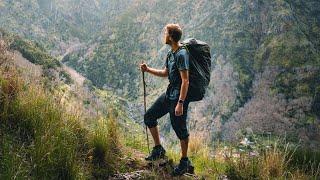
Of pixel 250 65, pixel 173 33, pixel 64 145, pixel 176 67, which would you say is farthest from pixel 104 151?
pixel 250 65

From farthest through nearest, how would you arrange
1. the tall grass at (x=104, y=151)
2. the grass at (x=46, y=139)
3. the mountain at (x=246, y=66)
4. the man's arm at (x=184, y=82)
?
1. the mountain at (x=246, y=66)
2. the man's arm at (x=184, y=82)
3. the tall grass at (x=104, y=151)
4. the grass at (x=46, y=139)

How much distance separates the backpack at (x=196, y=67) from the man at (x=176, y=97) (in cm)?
13

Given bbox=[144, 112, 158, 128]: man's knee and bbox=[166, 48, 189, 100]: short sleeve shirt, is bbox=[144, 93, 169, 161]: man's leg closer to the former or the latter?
bbox=[144, 112, 158, 128]: man's knee

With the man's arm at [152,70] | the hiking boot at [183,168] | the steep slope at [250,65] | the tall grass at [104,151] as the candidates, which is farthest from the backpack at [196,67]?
the steep slope at [250,65]

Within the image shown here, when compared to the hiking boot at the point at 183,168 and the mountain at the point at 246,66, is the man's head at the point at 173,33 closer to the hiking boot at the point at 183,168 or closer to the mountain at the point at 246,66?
the hiking boot at the point at 183,168

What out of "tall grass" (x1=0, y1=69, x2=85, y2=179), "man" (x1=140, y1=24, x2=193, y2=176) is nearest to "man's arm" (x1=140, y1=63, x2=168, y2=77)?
"man" (x1=140, y1=24, x2=193, y2=176)

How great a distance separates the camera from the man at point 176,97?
18.4 feet

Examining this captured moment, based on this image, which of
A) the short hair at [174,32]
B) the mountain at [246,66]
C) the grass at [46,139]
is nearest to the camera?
the grass at [46,139]

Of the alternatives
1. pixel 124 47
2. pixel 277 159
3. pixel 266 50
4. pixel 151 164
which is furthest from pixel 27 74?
pixel 124 47

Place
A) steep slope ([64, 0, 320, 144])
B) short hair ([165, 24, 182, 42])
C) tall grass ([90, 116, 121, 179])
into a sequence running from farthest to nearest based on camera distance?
steep slope ([64, 0, 320, 144])
short hair ([165, 24, 182, 42])
tall grass ([90, 116, 121, 179])

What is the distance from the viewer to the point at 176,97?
19.1 feet

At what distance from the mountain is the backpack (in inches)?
3845

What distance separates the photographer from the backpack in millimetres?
5844

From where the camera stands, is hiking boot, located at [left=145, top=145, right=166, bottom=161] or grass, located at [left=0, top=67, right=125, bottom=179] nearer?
grass, located at [left=0, top=67, right=125, bottom=179]
